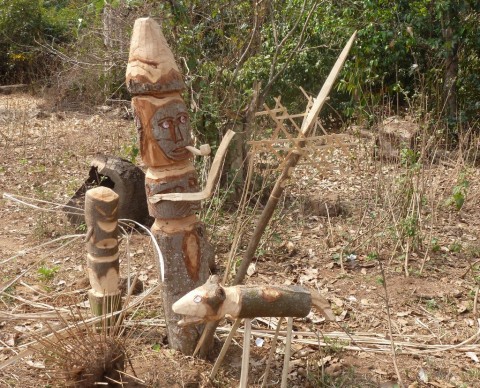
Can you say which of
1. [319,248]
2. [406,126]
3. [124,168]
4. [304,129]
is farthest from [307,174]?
[304,129]

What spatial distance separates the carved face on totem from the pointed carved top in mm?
82

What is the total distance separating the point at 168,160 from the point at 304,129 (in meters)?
0.76

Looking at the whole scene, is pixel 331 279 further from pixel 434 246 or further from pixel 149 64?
pixel 149 64

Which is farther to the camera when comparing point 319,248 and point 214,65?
point 214,65

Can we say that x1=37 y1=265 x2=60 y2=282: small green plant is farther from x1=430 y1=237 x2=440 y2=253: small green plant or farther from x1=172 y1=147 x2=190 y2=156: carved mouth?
x1=430 y1=237 x2=440 y2=253: small green plant

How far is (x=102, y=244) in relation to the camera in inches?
117

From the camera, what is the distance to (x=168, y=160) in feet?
9.16

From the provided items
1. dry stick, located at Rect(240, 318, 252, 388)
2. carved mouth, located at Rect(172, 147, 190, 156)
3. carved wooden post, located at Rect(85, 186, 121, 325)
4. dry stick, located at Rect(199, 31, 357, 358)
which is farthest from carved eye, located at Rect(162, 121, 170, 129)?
dry stick, located at Rect(240, 318, 252, 388)

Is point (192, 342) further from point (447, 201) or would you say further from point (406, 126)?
point (406, 126)

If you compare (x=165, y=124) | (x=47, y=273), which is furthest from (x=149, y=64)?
(x=47, y=273)

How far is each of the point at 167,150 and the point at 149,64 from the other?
→ 386 mm

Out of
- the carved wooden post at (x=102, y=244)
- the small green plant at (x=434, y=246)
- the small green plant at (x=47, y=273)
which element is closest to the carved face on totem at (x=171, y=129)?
the carved wooden post at (x=102, y=244)

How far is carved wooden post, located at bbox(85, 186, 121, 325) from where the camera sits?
293 centimetres

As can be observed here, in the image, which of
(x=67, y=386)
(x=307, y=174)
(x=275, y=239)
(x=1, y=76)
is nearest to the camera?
(x=67, y=386)
